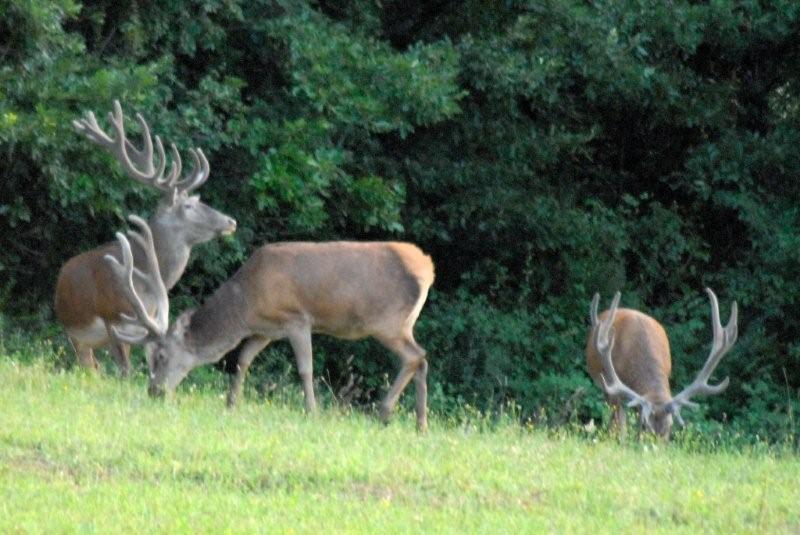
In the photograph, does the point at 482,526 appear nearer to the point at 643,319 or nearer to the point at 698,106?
the point at 643,319

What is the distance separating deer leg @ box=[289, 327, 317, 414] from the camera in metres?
12.6

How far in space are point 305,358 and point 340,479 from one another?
3.90 meters

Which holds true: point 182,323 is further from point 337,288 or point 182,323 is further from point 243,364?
point 337,288

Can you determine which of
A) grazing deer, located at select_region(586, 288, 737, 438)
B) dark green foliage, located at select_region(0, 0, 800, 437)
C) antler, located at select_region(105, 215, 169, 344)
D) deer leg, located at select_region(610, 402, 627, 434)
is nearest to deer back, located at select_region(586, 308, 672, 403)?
grazing deer, located at select_region(586, 288, 737, 438)

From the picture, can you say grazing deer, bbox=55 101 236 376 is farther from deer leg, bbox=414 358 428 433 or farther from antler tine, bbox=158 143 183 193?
deer leg, bbox=414 358 428 433

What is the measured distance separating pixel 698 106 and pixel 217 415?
8652 mm

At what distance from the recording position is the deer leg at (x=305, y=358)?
41.4 feet

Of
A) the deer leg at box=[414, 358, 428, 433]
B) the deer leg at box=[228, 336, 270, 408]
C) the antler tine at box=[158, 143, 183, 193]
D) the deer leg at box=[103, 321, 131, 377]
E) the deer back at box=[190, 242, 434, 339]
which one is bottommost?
the deer leg at box=[103, 321, 131, 377]

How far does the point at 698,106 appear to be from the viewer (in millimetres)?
18312

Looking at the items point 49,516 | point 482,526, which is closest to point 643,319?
point 482,526

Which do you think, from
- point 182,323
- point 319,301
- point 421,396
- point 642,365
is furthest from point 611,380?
point 182,323

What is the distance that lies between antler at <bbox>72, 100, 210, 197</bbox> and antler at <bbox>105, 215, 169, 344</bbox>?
34.4 inches

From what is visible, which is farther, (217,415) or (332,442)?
(217,415)

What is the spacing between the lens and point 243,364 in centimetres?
1310
